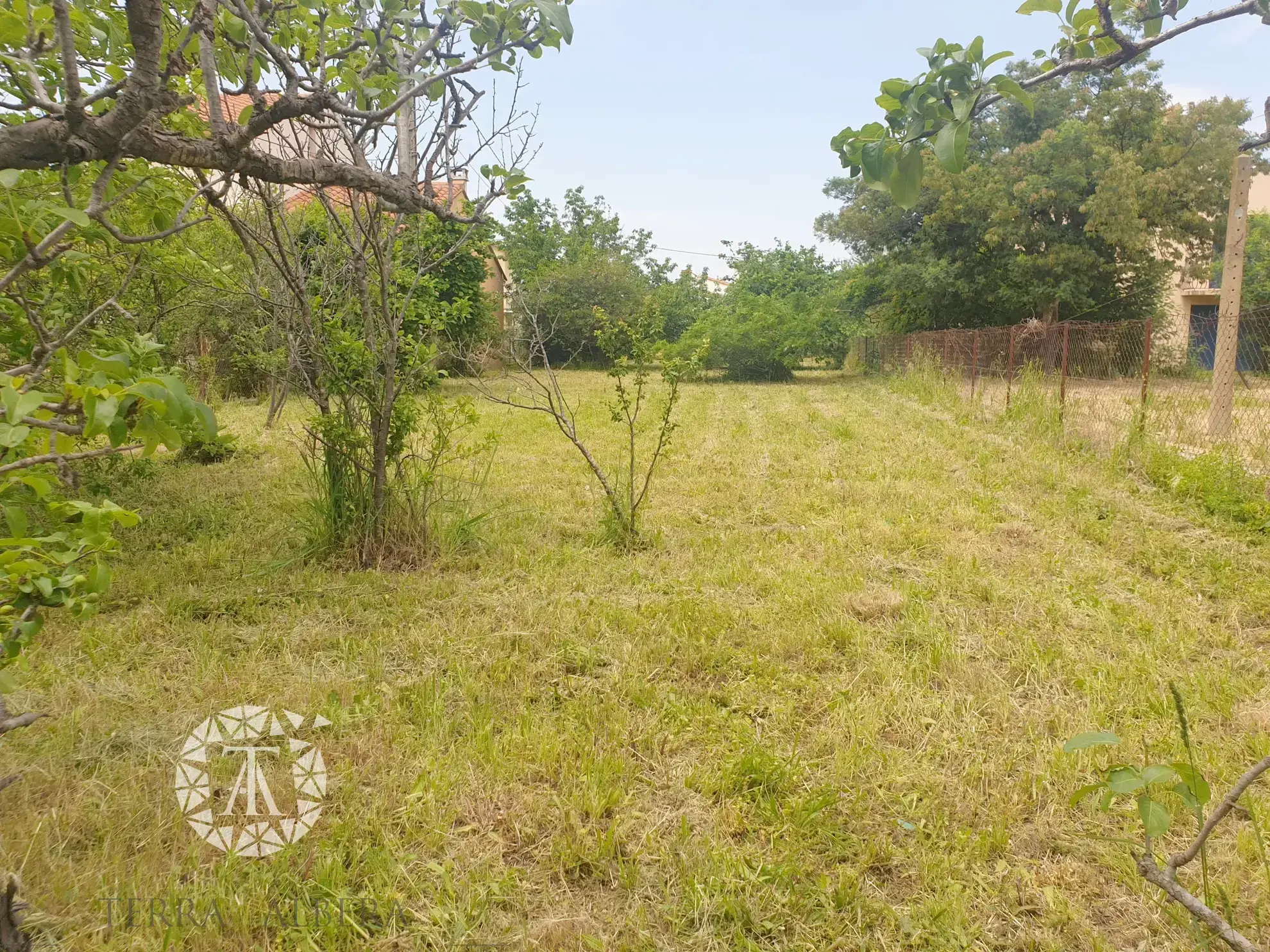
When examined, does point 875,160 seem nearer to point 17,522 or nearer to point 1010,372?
point 17,522

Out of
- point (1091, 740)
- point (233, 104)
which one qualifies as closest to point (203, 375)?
point (233, 104)

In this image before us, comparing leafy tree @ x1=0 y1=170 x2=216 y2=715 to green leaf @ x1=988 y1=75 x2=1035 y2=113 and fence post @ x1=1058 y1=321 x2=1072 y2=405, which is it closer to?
green leaf @ x1=988 y1=75 x2=1035 y2=113

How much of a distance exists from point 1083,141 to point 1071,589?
15845 mm

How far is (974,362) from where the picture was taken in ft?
36.5

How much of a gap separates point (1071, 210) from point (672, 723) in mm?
18198

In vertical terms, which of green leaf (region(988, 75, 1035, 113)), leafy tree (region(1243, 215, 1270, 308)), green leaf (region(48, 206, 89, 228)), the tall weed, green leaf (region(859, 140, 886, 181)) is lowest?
the tall weed

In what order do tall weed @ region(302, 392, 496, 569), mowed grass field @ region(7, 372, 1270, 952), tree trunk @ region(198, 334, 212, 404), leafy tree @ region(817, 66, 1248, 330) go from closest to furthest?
1. mowed grass field @ region(7, 372, 1270, 952)
2. tall weed @ region(302, 392, 496, 569)
3. tree trunk @ region(198, 334, 212, 404)
4. leafy tree @ region(817, 66, 1248, 330)

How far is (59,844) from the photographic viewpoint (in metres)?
1.92

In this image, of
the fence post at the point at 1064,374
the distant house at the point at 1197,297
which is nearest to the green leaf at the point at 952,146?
the fence post at the point at 1064,374

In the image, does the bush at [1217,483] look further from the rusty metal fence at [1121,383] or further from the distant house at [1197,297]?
the distant house at [1197,297]

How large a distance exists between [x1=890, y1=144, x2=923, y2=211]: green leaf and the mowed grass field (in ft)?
5.63

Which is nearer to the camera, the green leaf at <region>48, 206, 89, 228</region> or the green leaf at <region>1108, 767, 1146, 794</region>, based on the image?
the green leaf at <region>1108, 767, 1146, 794</region>

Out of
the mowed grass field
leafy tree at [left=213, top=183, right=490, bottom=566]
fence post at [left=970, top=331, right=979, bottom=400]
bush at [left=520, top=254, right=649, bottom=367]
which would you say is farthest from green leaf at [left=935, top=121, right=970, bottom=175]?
bush at [left=520, top=254, right=649, bottom=367]

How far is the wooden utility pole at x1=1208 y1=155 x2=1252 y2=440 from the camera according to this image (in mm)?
6680
